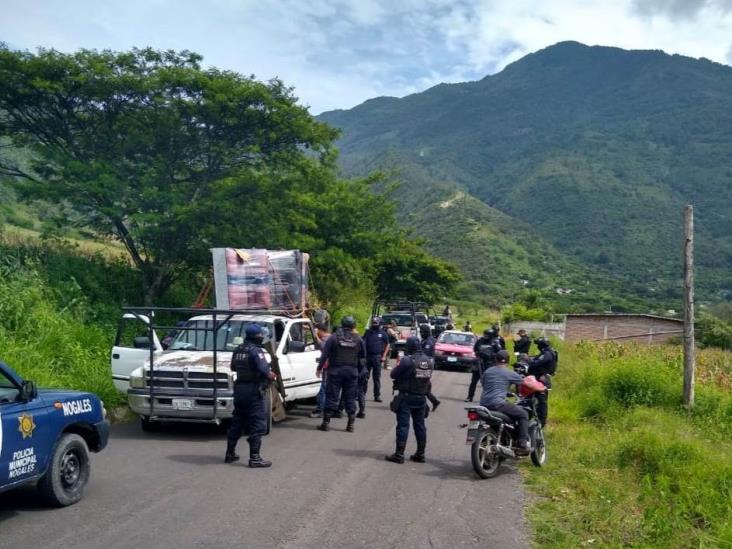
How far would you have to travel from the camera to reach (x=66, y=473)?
6.91 metres

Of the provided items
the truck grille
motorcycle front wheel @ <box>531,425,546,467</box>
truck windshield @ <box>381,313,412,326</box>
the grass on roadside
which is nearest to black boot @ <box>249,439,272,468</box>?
the truck grille

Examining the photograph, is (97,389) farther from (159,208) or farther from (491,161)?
(491,161)

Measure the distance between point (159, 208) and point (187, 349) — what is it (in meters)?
8.45

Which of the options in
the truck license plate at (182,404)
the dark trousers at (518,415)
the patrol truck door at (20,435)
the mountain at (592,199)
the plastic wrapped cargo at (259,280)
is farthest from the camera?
the mountain at (592,199)

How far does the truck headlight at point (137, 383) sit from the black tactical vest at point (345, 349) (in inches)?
114

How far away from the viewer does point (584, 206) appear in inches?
4368

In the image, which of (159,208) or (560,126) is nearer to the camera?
(159,208)

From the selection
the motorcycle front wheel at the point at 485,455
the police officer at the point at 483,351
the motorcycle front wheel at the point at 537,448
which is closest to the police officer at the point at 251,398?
the motorcycle front wheel at the point at 485,455

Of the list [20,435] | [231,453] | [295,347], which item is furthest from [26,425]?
[295,347]

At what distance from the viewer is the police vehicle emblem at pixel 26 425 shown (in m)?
6.13

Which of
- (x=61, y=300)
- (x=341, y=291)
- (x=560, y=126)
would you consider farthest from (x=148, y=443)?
(x=560, y=126)

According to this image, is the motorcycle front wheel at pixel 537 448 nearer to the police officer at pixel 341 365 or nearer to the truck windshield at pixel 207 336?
the police officer at pixel 341 365

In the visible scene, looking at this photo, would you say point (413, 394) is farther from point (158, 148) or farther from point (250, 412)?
point (158, 148)

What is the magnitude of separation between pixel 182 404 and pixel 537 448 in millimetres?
4953
